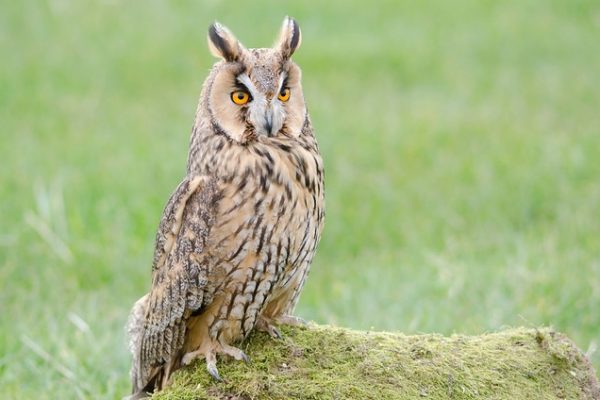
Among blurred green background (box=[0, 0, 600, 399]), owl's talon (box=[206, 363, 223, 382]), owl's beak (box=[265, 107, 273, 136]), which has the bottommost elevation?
owl's talon (box=[206, 363, 223, 382])

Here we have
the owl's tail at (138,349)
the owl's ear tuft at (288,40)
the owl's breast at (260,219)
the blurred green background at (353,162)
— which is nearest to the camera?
the owl's breast at (260,219)

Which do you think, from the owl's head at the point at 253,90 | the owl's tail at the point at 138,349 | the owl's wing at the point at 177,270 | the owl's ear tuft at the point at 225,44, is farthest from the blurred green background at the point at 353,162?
the owl's ear tuft at the point at 225,44

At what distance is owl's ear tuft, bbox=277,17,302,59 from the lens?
3492 mm

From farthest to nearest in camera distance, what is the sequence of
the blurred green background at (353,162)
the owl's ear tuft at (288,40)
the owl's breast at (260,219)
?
1. the blurred green background at (353,162)
2. the owl's ear tuft at (288,40)
3. the owl's breast at (260,219)

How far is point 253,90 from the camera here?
3373mm

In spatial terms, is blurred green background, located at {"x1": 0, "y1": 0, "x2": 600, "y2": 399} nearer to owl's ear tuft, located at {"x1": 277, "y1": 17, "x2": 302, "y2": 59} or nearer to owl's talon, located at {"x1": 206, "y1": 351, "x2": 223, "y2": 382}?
owl's talon, located at {"x1": 206, "y1": 351, "x2": 223, "y2": 382}

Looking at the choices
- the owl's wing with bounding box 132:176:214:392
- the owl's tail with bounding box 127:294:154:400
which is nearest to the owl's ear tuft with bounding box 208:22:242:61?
the owl's wing with bounding box 132:176:214:392

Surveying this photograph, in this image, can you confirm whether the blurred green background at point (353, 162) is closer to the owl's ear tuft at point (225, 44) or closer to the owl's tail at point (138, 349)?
the owl's tail at point (138, 349)

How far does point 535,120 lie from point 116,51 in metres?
4.12

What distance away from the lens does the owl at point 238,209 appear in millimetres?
3373

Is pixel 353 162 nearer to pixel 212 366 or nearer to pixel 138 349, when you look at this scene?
pixel 138 349

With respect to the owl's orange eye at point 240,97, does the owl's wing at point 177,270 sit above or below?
below

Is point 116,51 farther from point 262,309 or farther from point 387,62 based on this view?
point 262,309

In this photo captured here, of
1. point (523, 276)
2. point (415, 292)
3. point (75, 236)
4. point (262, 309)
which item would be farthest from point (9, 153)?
point (262, 309)
